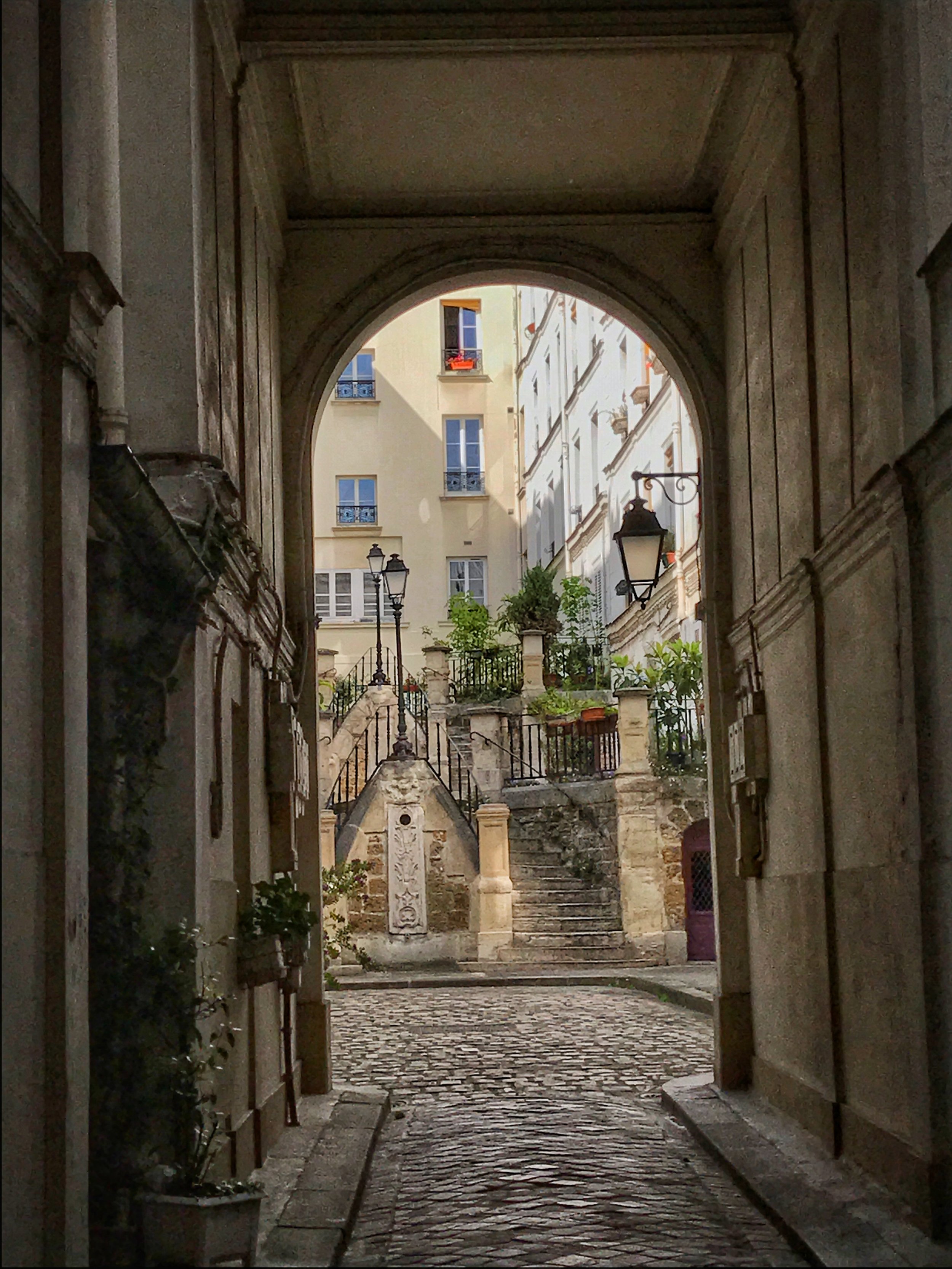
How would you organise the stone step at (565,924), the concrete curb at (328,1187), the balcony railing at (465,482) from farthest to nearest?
1. the balcony railing at (465,482)
2. the stone step at (565,924)
3. the concrete curb at (328,1187)

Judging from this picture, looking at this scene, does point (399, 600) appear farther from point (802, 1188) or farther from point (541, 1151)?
point (802, 1188)

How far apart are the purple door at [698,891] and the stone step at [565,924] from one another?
0.94 meters

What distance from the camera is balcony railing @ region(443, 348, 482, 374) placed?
4069 cm

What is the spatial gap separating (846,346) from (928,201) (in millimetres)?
1291

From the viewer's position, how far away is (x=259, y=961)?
807cm

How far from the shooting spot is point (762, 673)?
33.6 ft

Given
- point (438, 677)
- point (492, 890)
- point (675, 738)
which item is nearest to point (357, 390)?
point (438, 677)

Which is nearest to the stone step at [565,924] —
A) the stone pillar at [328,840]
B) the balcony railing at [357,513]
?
the stone pillar at [328,840]

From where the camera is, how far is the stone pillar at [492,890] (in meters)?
22.2

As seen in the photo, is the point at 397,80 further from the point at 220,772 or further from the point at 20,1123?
the point at 20,1123

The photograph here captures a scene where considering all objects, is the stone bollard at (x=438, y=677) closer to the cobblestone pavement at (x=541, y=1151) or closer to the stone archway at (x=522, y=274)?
the cobblestone pavement at (x=541, y=1151)

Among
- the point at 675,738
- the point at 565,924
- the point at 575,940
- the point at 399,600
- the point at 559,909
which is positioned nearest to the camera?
the point at 575,940

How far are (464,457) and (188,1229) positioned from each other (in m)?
35.5

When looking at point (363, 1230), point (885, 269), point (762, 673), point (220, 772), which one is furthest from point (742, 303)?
point (363, 1230)
